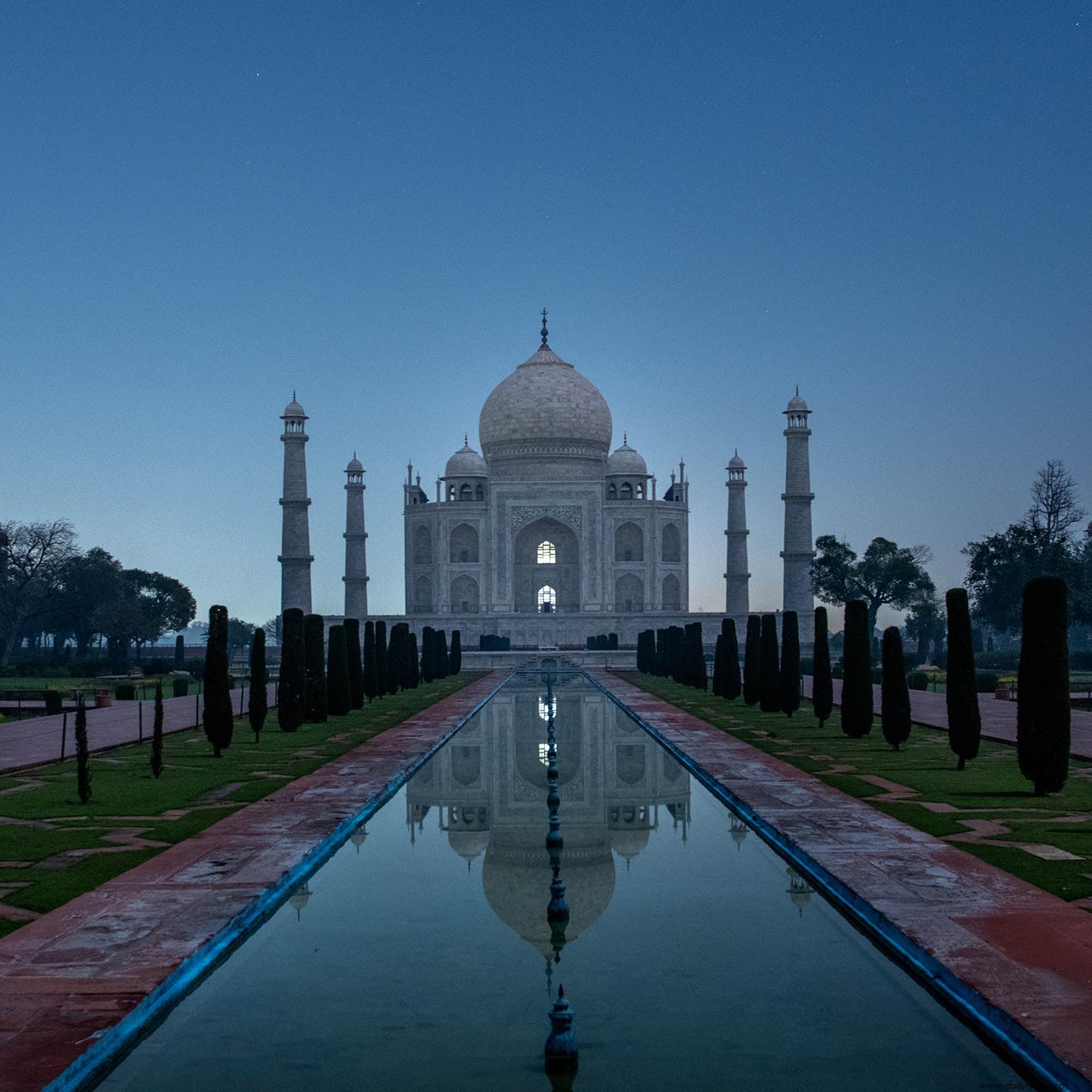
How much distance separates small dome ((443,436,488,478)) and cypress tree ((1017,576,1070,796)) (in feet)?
144

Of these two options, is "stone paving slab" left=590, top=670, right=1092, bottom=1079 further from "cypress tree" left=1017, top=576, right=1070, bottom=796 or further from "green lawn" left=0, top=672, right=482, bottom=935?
"green lawn" left=0, top=672, right=482, bottom=935

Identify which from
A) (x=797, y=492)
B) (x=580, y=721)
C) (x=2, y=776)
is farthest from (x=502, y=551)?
(x=2, y=776)

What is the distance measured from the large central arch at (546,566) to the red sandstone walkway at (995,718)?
26.3m

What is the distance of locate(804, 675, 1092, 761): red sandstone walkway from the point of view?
15.5 metres

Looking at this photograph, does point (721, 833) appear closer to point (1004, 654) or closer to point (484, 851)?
point (484, 851)

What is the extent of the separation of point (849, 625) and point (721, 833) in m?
9.23

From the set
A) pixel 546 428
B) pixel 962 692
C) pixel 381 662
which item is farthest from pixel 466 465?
pixel 962 692

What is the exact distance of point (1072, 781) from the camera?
1172 centimetres

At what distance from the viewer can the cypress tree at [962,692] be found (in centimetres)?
1273

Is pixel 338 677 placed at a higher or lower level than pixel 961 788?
higher

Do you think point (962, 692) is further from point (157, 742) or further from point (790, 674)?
point (157, 742)

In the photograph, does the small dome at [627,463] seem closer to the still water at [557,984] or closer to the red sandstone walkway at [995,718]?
the red sandstone walkway at [995,718]

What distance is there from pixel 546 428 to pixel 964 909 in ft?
158

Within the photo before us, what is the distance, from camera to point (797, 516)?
44562 mm
